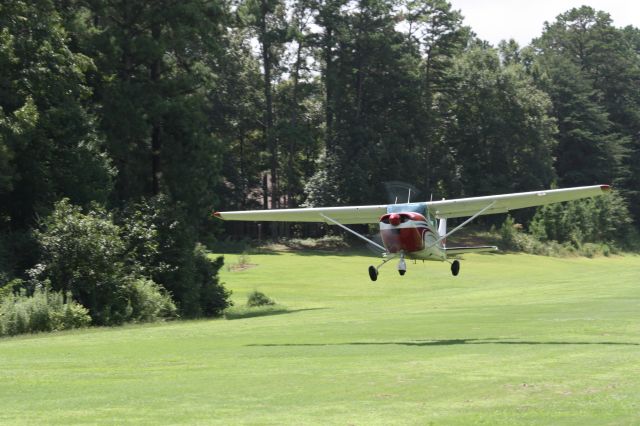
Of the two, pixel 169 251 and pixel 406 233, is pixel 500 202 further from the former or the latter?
pixel 169 251

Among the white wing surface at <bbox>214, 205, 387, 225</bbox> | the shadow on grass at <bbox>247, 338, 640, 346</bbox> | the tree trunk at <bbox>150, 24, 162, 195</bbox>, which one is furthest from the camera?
the tree trunk at <bbox>150, 24, 162, 195</bbox>

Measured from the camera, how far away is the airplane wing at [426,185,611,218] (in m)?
28.9

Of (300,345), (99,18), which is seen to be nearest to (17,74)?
(99,18)

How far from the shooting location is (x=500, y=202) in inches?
1209

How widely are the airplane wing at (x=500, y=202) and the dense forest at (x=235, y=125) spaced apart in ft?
47.5

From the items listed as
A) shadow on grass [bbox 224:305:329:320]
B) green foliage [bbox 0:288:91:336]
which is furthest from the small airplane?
shadow on grass [bbox 224:305:329:320]

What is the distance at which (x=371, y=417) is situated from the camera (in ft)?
48.0

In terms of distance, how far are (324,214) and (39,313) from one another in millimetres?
10881

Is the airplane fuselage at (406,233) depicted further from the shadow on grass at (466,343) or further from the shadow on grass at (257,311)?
the shadow on grass at (257,311)

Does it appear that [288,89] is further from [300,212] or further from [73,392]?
[73,392]

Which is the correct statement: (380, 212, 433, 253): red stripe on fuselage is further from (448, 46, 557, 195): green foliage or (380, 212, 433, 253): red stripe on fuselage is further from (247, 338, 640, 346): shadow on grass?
(448, 46, 557, 195): green foliage

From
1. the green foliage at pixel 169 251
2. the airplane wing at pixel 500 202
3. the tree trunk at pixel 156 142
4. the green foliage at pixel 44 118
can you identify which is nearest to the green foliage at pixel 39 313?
the green foliage at pixel 44 118

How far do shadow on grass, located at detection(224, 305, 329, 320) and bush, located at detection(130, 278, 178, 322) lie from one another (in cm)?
360

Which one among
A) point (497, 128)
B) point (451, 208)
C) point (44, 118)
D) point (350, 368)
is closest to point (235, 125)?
point (497, 128)
